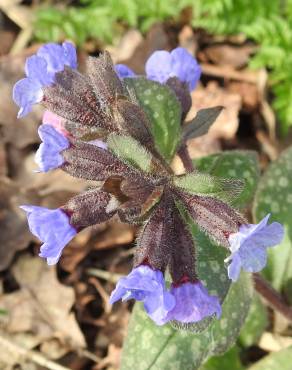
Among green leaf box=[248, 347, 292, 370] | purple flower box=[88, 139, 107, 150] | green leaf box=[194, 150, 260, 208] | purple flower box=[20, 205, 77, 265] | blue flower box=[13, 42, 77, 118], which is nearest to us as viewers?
purple flower box=[20, 205, 77, 265]

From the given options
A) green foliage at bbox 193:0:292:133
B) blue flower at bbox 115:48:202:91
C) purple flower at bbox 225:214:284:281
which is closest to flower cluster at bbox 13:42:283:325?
purple flower at bbox 225:214:284:281

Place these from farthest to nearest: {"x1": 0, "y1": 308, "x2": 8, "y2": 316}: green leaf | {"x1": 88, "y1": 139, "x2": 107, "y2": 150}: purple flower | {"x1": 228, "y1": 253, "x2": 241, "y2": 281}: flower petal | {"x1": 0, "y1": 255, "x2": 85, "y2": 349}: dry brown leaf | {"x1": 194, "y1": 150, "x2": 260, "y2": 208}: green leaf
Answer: {"x1": 0, "y1": 255, "x2": 85, "y2": 349}: dry brown leaf < {"x1": 0, "y1": 308, "x2": 8, "y2": 316}: green leaf < {"x1": 194, "y1": 150, "x2": 260, "y2": 208}: green leaf < {"x1": 88, "y1": 139, "x2": 107, "y2": 150}: purple flower < {"x1": 228, "y1": 253, "x2": 241, "y2": 281}: flower petal

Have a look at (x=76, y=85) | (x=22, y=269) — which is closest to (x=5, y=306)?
(x=22, y=269)

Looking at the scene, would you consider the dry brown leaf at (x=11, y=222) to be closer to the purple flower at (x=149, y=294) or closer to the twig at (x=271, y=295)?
the twig at (x=271, y=295)

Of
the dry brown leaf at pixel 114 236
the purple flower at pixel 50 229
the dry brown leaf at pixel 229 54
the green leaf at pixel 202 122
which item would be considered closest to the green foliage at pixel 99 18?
the dry brown leaf at pixel 229 54

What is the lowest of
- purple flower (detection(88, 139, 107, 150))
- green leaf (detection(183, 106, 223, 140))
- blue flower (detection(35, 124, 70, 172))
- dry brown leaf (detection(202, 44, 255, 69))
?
dry brown leaf (detection(202, 44, 255, 69))

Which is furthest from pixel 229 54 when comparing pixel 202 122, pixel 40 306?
pixel 40 306

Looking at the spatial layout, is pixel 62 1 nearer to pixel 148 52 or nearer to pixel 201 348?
pixel 148 52

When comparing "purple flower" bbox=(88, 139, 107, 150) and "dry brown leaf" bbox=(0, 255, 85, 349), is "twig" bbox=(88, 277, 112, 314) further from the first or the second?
"purple flower" bbox=(88, 139, 107, 150)
